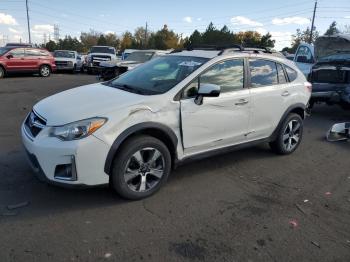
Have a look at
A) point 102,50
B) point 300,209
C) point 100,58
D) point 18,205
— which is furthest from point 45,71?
point 300,209

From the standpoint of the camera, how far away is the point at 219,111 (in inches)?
183

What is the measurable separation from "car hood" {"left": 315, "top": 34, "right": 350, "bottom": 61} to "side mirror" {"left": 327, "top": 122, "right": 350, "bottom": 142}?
21.2 feet

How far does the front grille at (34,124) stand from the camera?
12.6 ft

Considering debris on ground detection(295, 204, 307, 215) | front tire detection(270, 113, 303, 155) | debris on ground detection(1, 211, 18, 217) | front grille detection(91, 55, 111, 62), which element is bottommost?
debris on ground detection(295, 204, 307, 215)

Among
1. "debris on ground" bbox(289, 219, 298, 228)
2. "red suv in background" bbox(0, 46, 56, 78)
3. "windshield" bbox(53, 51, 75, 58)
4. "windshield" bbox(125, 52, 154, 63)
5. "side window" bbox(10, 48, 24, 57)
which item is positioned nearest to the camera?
"debris on ground" bbox(289, 219, 298, 228)

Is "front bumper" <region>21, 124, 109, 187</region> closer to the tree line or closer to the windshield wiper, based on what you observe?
the windshield wiper

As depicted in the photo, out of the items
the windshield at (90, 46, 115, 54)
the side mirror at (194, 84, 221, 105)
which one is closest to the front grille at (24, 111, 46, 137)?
the side mirror at (194, 84, 221, 105)

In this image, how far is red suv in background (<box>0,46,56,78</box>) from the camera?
18156mm

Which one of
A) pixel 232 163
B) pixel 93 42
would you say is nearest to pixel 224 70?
pixel 232 163

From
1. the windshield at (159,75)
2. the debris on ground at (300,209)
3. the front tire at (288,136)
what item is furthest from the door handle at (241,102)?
the debris on ground at (300,209)

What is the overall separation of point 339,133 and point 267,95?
293 cm

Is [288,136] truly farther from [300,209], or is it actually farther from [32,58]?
[32,58]

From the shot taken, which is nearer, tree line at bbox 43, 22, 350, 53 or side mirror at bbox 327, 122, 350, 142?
side mirror at bbox 327, 122, 350, 142

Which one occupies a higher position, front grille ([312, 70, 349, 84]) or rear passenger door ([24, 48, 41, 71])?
rear passenger door ([24, 48, 41, 71])
